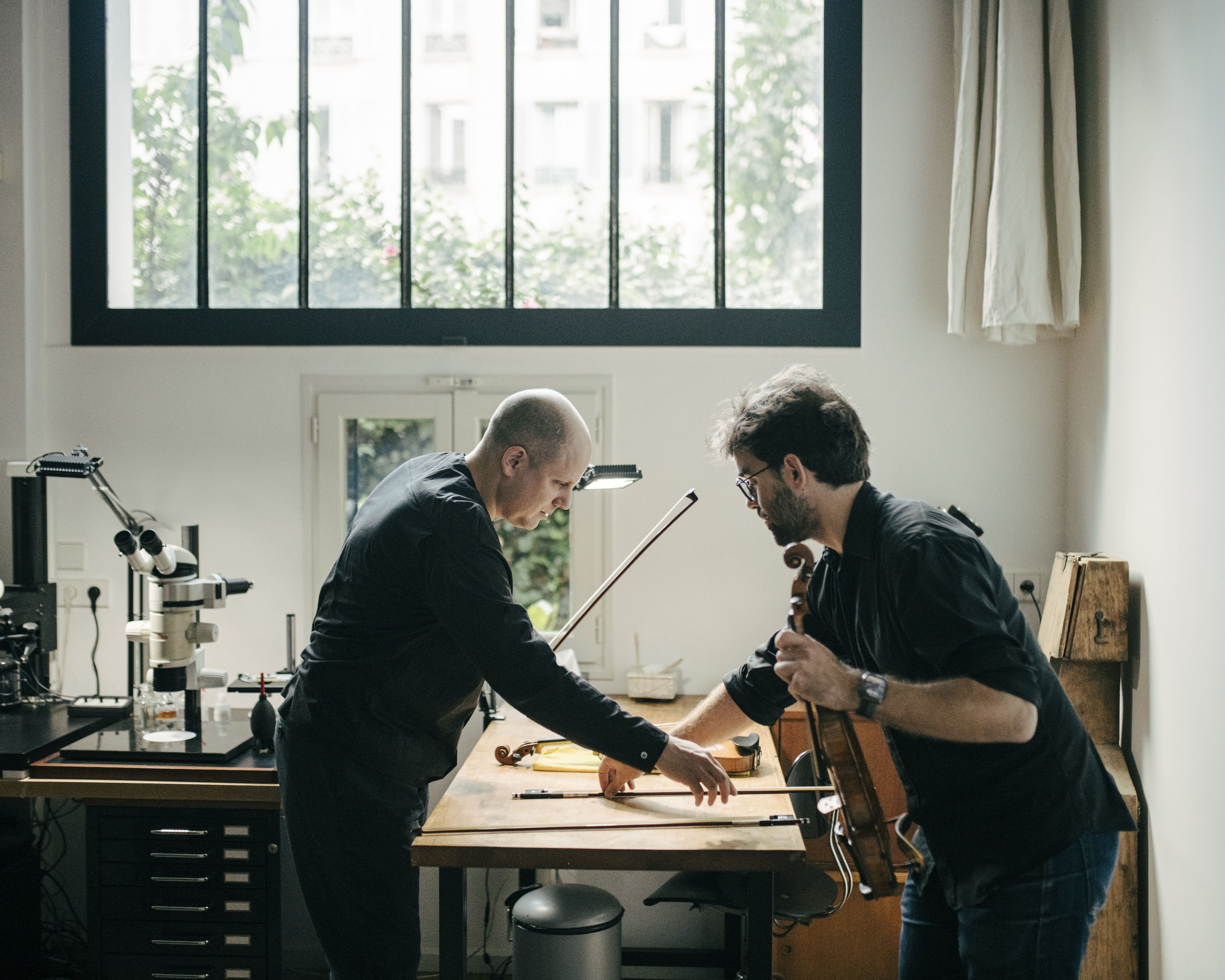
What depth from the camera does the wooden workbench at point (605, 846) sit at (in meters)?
1.84

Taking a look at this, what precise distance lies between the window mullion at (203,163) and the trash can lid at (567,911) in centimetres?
236

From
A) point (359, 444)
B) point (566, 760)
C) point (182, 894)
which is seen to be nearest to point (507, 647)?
point (566, 760)

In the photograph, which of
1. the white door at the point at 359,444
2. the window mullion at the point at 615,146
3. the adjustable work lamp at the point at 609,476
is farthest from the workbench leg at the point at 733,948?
the window mullion at the point at 615,146

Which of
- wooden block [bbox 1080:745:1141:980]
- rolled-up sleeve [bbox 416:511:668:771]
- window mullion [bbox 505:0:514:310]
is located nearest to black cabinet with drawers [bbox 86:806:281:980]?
rolled-up sleeve [bbox 416:511:668:771]

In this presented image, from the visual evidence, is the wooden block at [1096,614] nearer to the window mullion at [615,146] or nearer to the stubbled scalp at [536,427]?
the stubbled scalp at [536,427]

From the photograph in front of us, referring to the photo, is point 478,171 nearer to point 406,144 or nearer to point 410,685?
point 406,144

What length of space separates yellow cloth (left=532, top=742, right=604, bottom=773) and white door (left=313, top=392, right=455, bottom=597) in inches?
47.8

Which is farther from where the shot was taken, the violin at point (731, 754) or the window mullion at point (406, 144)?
the window mullion at point (406, 144)

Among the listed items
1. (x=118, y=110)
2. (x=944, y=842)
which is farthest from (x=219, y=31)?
(x=944, y=842)

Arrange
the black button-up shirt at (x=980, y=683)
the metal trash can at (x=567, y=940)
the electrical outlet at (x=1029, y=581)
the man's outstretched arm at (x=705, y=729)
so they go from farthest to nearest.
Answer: the electrical outlet at (x=1029, y=581)
the metal trash can at (x=567, y=940)
the man's outstretched arm at (x=705, y=729)
the black button-up shirt at (x=980, y=683)

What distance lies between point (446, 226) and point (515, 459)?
1.72 m

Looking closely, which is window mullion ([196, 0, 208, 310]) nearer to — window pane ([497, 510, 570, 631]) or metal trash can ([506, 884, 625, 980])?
window pane ([497, 510, 570, 631])

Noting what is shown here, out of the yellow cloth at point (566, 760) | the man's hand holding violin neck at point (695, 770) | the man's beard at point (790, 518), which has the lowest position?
the yellow cloth at point (566, 760)

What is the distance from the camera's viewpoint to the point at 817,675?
151 cm
